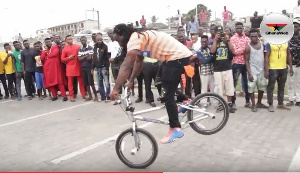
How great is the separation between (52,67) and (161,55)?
6.20 metres

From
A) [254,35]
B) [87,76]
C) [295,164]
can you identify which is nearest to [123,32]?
[295,164]

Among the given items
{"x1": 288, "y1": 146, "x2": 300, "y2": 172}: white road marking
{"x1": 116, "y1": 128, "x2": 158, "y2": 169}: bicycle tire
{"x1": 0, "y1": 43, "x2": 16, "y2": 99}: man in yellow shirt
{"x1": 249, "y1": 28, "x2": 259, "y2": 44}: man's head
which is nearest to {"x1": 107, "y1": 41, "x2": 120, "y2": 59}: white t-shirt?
{"x1": 0, "y1": 43, "x2": 16, "y2": 99}: man in yellow shirt

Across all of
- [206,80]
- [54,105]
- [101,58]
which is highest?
[101,58]

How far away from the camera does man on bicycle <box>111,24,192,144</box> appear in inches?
153

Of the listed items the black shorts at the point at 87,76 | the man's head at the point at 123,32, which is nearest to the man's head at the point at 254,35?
the man's head at the point at 123,32

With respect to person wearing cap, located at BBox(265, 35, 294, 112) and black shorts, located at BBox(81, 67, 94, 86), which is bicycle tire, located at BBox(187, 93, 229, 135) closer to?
person wearing cap, located at BBox(265, 35, 294, 112)

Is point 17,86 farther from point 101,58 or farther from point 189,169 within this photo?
Answer: point 189,169

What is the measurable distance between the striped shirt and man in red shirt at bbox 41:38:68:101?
19.6 feet

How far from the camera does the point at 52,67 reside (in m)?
9.52

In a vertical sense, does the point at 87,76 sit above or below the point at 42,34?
below

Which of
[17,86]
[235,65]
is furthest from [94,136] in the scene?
[17,86]

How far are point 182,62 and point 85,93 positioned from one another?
587 cm

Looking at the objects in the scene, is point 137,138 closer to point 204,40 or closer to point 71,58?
point 204,40

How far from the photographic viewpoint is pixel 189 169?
409 cm
